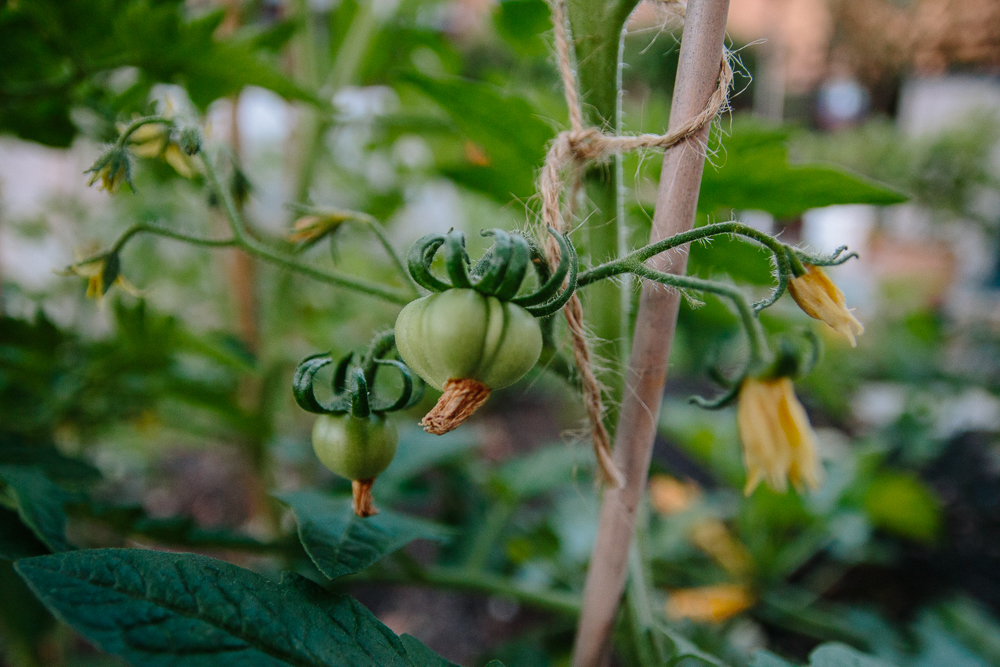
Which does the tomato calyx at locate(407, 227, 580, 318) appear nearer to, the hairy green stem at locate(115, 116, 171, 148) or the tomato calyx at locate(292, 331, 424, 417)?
the tomato calyx at locate(292, 331, 424, 417)

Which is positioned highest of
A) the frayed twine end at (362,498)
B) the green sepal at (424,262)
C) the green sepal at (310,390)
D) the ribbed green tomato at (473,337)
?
the green sepal at (424,262)

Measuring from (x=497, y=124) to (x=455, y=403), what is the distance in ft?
0.76

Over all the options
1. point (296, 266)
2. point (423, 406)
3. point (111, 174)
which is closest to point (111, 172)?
point (111, 174)

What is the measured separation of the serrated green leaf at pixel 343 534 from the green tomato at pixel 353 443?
0.14 feet

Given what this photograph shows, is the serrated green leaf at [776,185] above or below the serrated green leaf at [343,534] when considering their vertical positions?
above

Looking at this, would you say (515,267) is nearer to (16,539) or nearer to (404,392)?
(404,392)

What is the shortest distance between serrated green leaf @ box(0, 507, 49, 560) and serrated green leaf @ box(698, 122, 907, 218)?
432mm

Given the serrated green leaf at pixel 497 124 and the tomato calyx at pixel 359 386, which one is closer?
the tomato calyx at pixel 359 386

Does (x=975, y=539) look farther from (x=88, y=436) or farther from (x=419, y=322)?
(x=88, y=436)

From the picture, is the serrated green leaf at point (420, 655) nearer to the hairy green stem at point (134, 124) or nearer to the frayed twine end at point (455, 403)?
the frayed twine end at point (455, 403)

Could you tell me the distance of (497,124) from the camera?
0.39 m

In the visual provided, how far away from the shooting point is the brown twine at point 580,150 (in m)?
0.27

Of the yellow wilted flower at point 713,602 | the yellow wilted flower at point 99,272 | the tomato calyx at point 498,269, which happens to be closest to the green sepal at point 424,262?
the tomato calyx at point 498,269

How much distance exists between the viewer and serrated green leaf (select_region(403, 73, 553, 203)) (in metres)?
0.37
